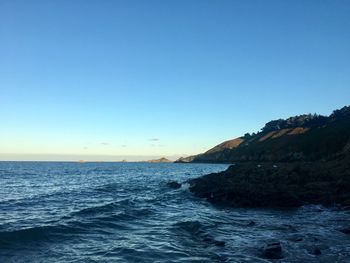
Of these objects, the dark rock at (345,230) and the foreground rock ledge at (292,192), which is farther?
the foreground rock ledge at (292,192)

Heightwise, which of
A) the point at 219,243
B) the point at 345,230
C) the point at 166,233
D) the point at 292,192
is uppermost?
the point at 292,192

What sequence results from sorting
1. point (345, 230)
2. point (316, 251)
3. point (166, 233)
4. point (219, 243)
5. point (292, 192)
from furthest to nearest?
1. point (292, 192)
2. point (166, 233)
3. point (345, 230)
4. point (219, 243)
5. point (316, 251)

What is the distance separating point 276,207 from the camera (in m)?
35.6

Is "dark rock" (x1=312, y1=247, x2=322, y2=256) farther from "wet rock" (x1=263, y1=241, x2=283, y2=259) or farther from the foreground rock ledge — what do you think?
the foreground rock ledge

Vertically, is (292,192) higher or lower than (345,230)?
higher

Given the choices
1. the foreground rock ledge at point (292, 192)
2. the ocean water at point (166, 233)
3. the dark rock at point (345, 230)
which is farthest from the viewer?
the foreground rock ledge at point (292, 192)

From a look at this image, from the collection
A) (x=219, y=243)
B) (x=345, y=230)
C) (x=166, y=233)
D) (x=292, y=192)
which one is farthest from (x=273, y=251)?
(x=292, y=192)

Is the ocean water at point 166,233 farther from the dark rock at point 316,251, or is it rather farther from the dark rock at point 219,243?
the dark rock at point 316,251

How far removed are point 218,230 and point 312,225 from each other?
274 inches

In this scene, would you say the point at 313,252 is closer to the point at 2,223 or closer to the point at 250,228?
the point at 250,228

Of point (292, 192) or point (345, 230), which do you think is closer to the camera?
point (345, 230)

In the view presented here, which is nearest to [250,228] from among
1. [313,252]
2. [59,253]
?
[313,252]

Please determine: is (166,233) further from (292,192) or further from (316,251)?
(292,192)

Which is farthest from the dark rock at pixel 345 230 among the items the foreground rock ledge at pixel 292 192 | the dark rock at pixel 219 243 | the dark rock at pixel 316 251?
the foreground rock ledge at pixel 292 192
